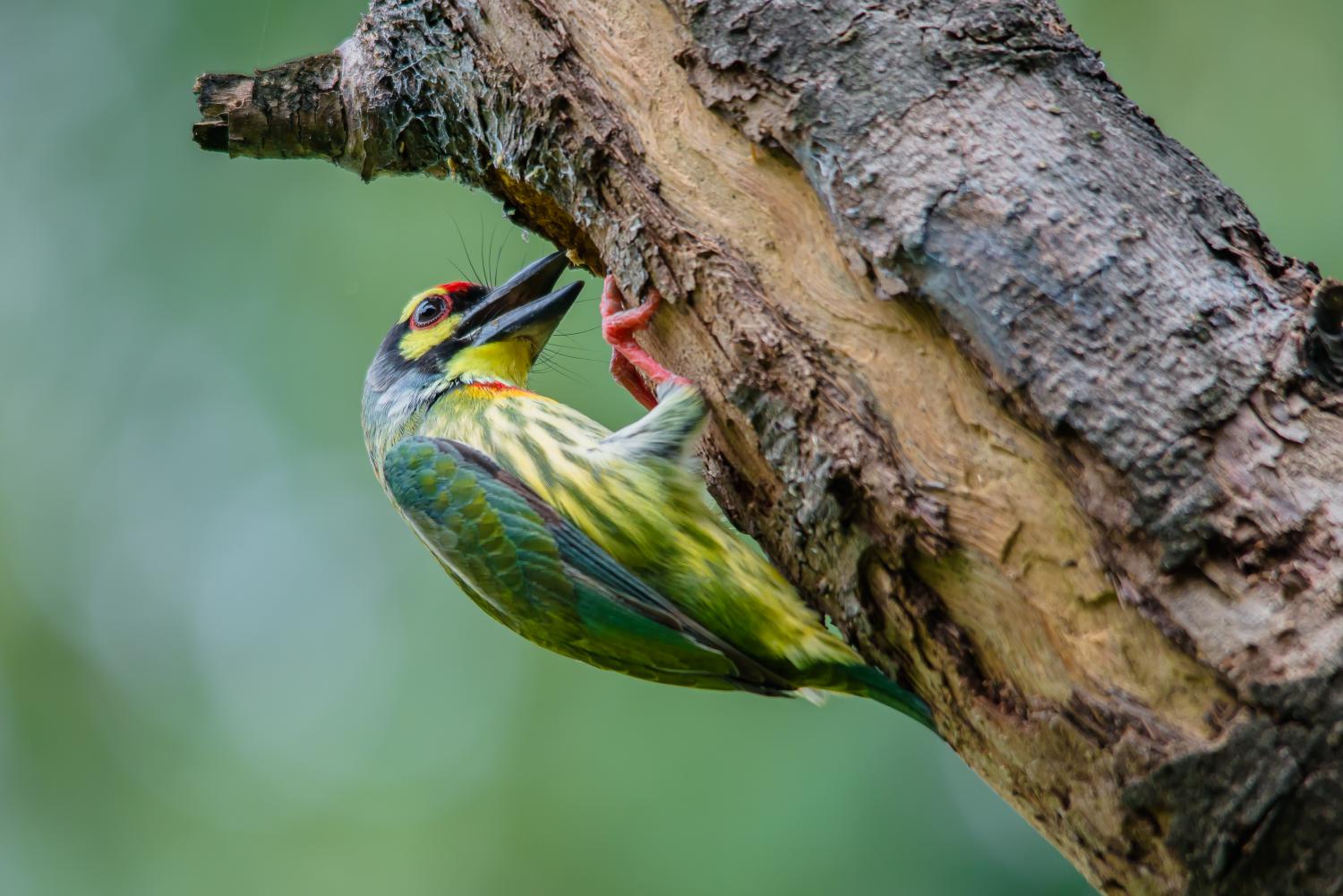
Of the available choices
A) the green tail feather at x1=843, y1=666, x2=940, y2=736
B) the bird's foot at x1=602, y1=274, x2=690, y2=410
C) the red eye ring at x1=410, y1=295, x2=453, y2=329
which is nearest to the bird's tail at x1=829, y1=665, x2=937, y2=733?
the green tail feather at x1=843, y1=666, x2=940, y2=736

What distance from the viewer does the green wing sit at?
9.42 ft

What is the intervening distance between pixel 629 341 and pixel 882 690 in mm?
1056

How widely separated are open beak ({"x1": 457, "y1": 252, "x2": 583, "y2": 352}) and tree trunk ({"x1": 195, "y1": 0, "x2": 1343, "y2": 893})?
2.71 feet

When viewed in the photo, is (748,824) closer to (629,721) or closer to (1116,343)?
(629,721)

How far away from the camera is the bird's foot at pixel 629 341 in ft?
8.66

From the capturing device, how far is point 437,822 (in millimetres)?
5570

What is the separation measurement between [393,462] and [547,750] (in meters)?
2.76

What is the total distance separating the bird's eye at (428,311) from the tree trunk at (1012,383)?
3.87 ft

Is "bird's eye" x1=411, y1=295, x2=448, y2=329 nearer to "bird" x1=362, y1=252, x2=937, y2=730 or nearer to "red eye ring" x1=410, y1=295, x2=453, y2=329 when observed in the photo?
"red eye ring" x1=410, y1=295, x2=453, y2=329

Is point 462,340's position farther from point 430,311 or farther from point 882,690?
point 882,690

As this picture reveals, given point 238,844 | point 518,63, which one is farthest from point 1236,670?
point 238,844

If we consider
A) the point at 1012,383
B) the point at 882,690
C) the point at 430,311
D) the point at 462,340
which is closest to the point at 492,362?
the point at 462,340

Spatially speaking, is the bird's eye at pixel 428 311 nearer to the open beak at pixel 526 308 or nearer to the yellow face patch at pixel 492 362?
the open beak at pixel 526 308

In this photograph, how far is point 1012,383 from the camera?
1.88m
